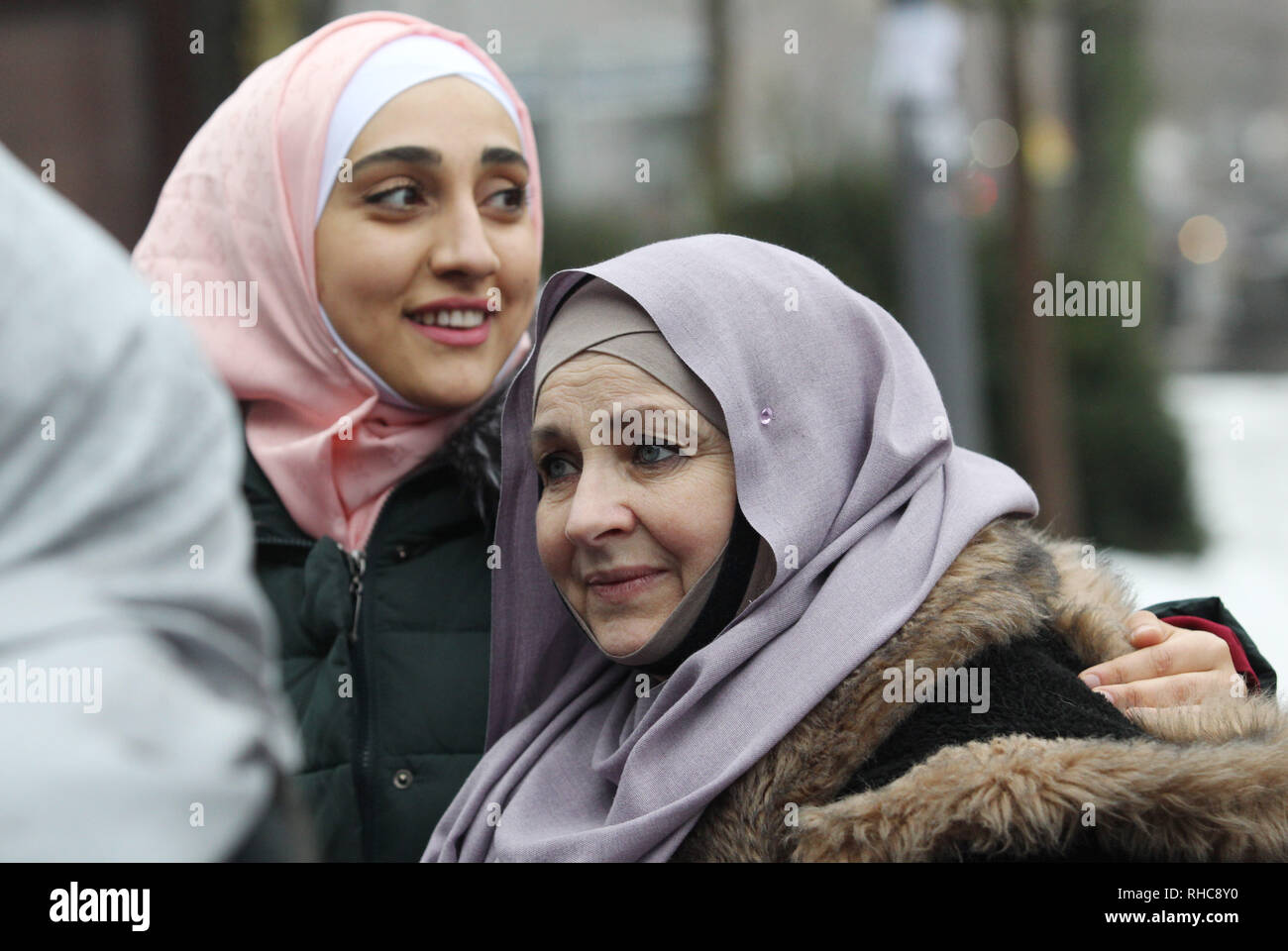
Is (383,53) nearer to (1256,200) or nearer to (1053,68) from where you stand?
(1053,68)

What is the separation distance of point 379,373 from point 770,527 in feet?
2.86

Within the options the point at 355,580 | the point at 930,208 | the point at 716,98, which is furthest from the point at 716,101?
the point at 355,580

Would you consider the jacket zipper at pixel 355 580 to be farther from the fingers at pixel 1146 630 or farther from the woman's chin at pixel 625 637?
the fingers at pixel 1146 630

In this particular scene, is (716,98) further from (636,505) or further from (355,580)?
(636,505)

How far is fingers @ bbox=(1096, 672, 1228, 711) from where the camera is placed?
2037mm

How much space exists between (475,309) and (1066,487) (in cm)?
465

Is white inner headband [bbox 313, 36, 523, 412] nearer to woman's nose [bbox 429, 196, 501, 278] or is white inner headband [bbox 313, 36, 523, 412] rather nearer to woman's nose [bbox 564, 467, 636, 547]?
Answer: woman's nose [bbox 429, 196, 501, 278]

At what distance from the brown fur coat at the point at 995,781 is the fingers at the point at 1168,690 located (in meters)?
0.05

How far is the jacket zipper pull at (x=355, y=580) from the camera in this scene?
240cm

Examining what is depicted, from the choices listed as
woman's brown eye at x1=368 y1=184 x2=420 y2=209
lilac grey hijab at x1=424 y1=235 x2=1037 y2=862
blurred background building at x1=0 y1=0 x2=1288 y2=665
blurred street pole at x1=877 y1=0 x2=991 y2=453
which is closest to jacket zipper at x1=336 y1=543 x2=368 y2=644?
lilac grey hijab at x1=424 y1=235 x2=1037 y2=862

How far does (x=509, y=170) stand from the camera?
8.35ft

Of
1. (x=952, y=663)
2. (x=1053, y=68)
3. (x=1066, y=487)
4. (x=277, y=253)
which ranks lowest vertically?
(x=1066, y=487)

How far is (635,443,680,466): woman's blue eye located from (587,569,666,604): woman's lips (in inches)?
6.5

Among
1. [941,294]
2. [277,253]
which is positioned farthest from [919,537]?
[941,294]
